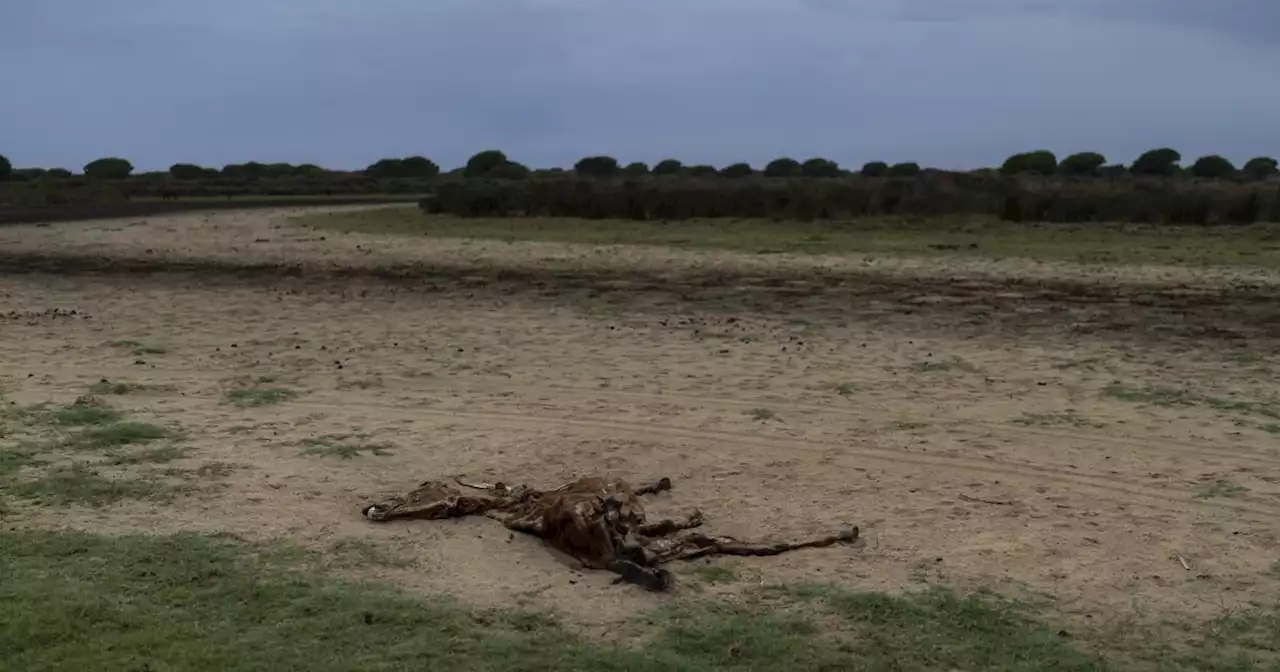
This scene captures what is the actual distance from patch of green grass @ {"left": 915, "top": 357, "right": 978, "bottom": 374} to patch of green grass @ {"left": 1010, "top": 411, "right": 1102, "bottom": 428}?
1338 millimetres

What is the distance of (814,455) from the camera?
623 centimetres

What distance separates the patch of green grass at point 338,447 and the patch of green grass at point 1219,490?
3.95 m

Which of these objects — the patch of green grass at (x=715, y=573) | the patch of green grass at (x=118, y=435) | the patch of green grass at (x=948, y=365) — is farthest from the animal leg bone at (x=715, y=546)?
the patch of green grass at (x=948, y=365)

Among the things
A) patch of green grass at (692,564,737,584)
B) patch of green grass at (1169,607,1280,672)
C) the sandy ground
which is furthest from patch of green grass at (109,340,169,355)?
patch of green grass at (1169,607,1280,672)

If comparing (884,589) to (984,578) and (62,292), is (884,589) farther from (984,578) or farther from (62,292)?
(62,292)

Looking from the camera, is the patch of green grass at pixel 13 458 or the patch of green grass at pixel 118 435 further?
the patch of green grass at pixel 118 435

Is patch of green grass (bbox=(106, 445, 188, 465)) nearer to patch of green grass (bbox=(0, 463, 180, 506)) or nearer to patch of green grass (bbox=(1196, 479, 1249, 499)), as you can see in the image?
patch of green grass (bbox=(0, 463, 180, 506))

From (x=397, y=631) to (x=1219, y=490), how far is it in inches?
150

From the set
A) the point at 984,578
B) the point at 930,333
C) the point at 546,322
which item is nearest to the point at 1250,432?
the point at 984,578

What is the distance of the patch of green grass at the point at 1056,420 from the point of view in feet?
22.4

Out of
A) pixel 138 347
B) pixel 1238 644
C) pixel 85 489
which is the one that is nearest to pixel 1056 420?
pixel 1238 644

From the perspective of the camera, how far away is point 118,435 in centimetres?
648

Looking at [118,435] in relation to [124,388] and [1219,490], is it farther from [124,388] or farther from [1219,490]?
[1219,490]

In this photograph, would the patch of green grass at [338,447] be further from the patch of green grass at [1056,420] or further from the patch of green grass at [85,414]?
the patch of green grass at [1056,420]
